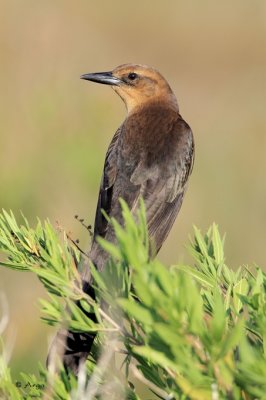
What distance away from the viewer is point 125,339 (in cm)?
144

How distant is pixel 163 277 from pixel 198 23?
14462mm

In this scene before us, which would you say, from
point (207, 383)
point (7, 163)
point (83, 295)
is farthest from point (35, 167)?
point (207, 383)

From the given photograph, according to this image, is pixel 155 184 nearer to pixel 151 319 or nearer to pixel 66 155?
pixel 66 155

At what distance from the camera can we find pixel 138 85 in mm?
4773

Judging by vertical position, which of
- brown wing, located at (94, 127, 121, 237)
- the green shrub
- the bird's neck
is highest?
the bird's neck

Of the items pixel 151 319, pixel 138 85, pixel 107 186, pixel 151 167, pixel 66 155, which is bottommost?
pixel 151 319

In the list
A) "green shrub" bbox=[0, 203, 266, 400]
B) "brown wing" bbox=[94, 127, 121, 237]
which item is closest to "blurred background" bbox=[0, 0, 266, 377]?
"brown wing" bbox=[94, 127, 121, 237]

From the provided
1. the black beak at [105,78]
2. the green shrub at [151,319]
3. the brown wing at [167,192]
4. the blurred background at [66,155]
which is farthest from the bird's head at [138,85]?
the green shrub at [151,319]

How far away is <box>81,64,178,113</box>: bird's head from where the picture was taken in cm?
479

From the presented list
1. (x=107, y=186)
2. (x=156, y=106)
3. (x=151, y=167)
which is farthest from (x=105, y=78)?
(x=107, y=186)

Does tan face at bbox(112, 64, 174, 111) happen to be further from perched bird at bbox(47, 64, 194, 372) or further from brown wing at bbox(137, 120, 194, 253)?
brown wing at bbox(137, 120, 194, 253)

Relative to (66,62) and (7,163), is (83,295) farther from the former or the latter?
(66,62)

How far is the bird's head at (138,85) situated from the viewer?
4785 mm

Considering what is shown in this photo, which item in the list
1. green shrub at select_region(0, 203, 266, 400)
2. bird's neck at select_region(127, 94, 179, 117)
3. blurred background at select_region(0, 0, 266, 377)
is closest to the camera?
green shrub at select_region(0, 203, 266, 400)
